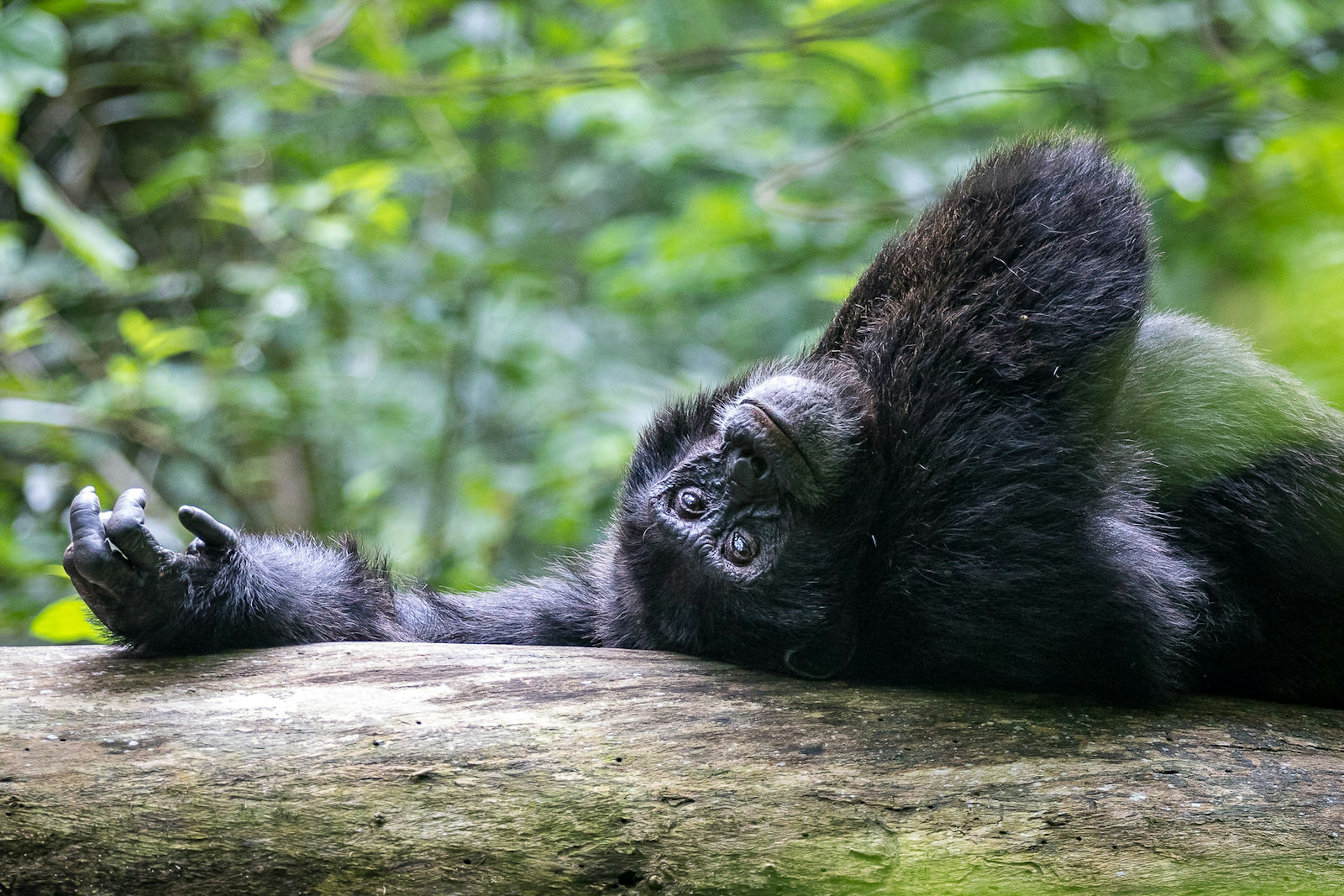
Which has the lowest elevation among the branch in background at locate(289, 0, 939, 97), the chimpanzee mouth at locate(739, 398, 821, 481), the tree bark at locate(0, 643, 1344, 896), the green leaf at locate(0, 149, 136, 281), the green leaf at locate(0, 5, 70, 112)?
the tree bark at locate(0, 643, 1344, 896)

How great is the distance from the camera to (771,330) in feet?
25.5

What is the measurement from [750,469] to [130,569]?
151 cm

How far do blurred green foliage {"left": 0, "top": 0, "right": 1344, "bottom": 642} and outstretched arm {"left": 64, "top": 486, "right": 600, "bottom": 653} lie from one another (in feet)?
3.99

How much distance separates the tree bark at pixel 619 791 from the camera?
196 cm

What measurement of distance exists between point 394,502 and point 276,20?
354cm

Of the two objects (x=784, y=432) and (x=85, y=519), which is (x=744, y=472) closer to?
(x=784, y=432)

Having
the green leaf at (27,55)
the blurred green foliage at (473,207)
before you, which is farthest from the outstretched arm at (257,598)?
the green leaf at (27,55)

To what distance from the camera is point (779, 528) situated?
2.59 metres

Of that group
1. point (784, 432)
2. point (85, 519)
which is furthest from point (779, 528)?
point (85, 519)

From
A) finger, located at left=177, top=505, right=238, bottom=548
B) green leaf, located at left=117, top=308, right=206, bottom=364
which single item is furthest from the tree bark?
green leaf, located at left=117, top=308, right=206, bottom=364

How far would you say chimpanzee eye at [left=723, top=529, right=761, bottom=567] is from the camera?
2.62 metres

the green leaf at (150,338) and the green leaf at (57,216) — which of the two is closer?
the green leaf at (57,216)

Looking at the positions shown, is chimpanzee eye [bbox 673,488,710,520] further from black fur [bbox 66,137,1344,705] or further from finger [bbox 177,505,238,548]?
finger [bbox 177,505,238,548]

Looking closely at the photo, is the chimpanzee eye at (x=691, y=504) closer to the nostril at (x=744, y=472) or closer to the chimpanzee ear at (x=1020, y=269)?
the nostril at (x=744, y=472)
